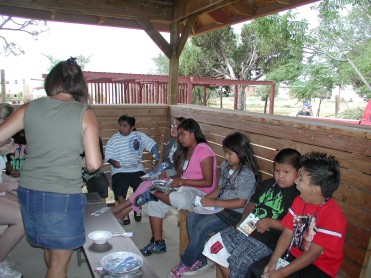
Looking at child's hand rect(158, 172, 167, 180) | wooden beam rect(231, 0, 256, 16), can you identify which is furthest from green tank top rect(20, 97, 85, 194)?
wooden beam rect(231, 0, 256, 16)

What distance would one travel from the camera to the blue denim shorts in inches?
61.4

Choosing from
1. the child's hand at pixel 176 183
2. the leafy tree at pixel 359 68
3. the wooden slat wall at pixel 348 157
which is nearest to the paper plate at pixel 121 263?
the child's hand at pixel 176 183

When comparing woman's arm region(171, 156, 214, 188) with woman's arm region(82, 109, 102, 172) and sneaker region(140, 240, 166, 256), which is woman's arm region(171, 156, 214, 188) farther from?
woman's arm region(82, 109, 102, 172)

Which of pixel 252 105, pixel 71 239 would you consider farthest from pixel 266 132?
pixel 252 105

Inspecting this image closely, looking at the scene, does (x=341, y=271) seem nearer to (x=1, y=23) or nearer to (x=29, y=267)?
(x=29, y=267)

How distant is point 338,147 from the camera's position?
2.26m

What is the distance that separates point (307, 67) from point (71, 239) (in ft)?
42.0

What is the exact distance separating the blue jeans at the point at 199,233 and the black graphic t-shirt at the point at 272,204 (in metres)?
0.39

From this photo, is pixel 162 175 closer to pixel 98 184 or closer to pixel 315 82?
pixel 98 184

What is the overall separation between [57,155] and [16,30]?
14099 millimetres

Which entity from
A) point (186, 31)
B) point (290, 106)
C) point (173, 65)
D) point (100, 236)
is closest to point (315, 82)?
point (290, 106)

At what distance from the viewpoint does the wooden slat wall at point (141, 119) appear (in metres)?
4.70

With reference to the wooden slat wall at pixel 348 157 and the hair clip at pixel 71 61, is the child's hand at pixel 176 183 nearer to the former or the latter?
the wooden slat wall at pixel 348 157

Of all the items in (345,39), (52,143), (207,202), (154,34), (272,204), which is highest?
(345,39)
